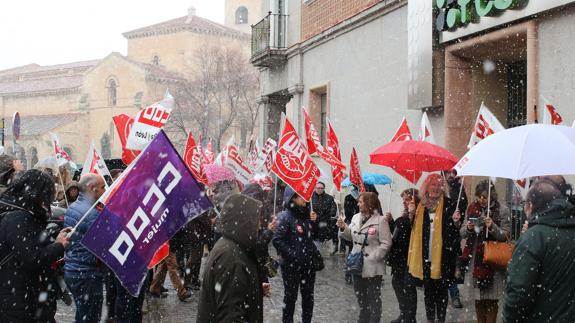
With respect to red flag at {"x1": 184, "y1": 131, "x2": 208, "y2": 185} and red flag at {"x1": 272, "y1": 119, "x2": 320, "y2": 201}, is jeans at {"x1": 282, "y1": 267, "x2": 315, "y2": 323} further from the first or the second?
red flag at {"x1": 184, "y1": 131, "x2": 208, "y2": 185}

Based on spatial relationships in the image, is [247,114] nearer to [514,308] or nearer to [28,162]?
[28,162]

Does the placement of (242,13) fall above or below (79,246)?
above

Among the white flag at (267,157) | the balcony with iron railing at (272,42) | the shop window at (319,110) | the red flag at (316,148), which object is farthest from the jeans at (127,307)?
the balcony with iron railing at (272,42)

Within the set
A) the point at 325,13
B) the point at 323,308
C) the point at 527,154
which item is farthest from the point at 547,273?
the point at 325,13

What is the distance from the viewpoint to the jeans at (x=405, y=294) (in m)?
7.58

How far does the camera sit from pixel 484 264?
7.06 meters

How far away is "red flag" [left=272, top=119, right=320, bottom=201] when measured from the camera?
28.5ft

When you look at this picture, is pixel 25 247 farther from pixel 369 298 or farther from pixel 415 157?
pixel 415 157

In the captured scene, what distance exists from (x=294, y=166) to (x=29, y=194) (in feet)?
14.7

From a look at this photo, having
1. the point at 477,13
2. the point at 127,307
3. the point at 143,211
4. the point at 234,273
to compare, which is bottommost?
the point at 127,307

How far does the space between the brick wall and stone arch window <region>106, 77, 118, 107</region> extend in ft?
181

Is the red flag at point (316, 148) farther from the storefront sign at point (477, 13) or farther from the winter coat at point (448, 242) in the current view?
the winter coat at point (448, 242)

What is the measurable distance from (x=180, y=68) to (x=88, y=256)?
2869 inches

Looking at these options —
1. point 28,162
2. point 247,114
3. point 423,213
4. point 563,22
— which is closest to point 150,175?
point 423,213
